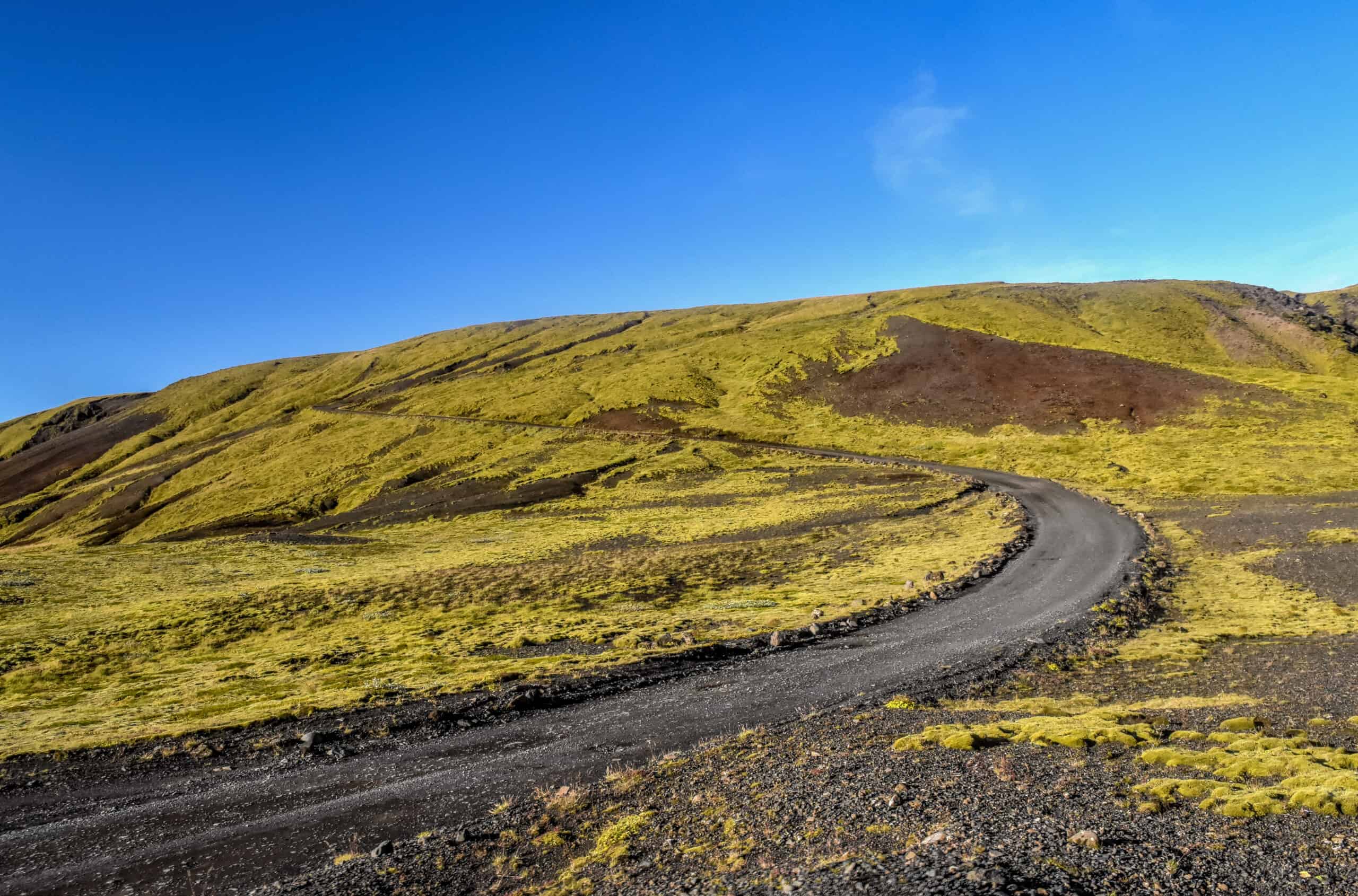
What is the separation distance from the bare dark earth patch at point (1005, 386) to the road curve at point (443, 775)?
268 feet

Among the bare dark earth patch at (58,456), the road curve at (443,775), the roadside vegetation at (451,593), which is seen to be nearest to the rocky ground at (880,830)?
the road curve at (443,775)

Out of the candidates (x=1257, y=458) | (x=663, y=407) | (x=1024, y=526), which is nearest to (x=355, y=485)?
(x=663, y=407)

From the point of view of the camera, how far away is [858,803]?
45.8 ft

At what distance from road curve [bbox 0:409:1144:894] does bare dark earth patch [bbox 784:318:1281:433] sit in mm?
81685

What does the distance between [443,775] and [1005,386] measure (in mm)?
115229

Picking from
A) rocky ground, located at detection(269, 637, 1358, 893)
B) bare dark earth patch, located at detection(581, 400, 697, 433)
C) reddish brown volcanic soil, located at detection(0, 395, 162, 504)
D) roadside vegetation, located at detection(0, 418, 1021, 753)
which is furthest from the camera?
reddish brown volcanic soil, located at detection(0, 395, 162, 504)

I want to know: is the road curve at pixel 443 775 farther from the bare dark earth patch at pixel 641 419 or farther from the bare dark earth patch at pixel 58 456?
the bare dark earth patch at pixel 58 456

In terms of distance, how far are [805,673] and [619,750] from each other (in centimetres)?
875

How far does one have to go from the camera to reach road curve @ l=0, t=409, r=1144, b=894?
14984 mm

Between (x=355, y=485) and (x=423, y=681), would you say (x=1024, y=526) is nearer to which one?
(x=423, y=681)

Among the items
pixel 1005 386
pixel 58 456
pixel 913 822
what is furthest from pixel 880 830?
pixel 58 456

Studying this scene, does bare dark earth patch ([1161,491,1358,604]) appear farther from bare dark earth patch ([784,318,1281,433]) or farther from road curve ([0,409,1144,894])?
bare dark earth patch ([784,318,1281,433])

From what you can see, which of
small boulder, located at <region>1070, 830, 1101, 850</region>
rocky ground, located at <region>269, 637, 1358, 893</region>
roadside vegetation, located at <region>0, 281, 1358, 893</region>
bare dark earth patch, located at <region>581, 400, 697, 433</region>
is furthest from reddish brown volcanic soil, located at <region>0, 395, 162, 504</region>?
small boulder, located at <region>1070, 830, 1101, 850</region>

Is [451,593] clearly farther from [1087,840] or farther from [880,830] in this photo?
[1087,840]
